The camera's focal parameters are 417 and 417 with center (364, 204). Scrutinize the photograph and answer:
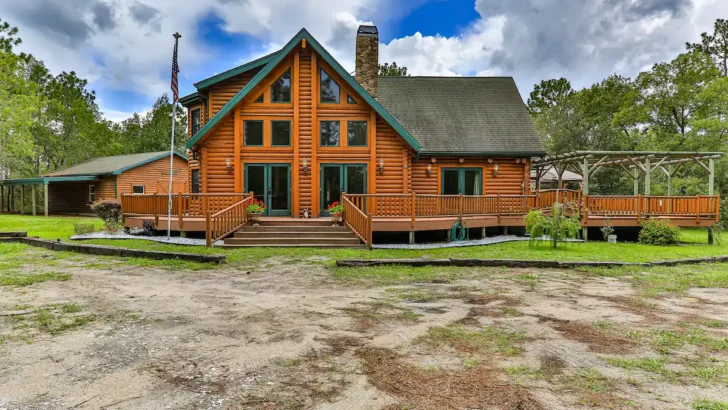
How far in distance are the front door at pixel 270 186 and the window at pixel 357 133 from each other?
2712 mm

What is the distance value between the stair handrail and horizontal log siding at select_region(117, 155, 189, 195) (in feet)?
56.7

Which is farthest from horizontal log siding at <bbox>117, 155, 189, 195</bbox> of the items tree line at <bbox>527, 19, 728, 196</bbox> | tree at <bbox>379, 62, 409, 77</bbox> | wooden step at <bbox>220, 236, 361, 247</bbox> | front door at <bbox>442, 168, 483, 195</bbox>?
tree line at <bbox>527, 19, 728, 196</bbox>

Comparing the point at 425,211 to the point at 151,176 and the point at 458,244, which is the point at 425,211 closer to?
the point at 458,244

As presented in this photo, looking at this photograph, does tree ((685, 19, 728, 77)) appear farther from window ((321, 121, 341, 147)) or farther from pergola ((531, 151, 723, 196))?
window ((321, 121, 341, 147))

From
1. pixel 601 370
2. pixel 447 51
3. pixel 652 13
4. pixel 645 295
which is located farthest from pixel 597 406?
pixel 447 51

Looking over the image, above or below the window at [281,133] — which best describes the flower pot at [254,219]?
below

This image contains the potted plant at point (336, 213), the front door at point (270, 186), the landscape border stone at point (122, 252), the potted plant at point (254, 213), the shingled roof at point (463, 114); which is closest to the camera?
the landscape border stone at point (122, 252)

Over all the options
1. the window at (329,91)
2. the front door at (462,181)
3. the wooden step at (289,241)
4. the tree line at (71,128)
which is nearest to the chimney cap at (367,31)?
the window at (329,91)

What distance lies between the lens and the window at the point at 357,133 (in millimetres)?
16484

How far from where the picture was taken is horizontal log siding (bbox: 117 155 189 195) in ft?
95.7

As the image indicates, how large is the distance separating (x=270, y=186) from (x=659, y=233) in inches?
563

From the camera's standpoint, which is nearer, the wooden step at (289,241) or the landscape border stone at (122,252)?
the landscape border stone at (122,252)

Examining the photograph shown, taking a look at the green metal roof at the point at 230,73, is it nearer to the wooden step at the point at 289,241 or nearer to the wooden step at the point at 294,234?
the wooden step at the point at 294,234

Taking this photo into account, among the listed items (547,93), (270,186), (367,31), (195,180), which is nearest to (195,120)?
(195,180)
